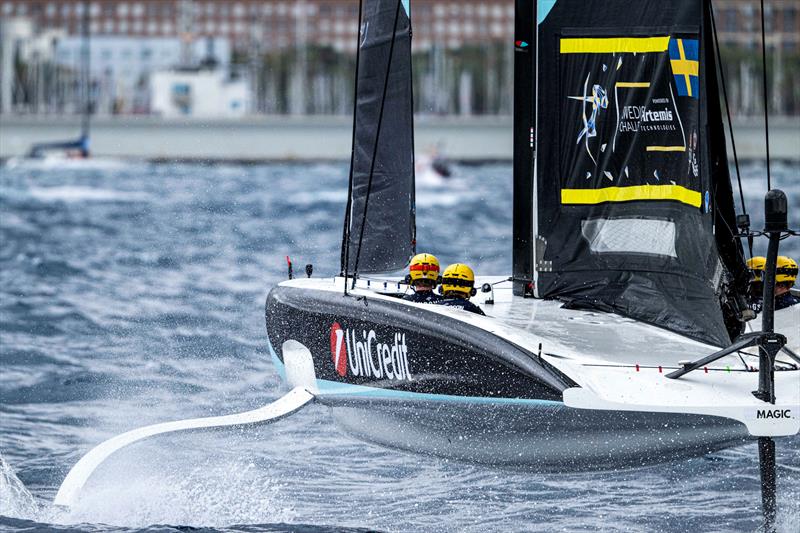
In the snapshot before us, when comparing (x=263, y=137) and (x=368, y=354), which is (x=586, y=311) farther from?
(x=263, y=137)

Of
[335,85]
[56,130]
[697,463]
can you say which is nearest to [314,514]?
[697,463]

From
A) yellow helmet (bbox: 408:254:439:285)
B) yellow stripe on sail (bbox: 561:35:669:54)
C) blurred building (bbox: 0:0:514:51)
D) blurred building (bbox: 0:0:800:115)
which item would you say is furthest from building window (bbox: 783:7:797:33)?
yellow helmet (bbox: 408:254:439:285)

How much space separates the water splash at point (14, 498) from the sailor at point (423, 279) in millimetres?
2415

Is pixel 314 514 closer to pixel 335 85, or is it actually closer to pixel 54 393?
pixel 54 393

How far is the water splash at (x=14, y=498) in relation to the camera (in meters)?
7.50

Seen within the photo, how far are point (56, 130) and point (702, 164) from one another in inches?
2327

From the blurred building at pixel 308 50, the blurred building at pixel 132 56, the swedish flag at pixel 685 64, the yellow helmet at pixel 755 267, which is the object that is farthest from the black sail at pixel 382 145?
the blurred building at pixel 132 56

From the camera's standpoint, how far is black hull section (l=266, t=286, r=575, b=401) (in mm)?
6984

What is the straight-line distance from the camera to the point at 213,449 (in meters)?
8.96

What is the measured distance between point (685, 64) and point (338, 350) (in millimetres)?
2588

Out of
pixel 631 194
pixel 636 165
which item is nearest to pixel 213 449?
pixel 631 194

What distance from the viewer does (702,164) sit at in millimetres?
8016

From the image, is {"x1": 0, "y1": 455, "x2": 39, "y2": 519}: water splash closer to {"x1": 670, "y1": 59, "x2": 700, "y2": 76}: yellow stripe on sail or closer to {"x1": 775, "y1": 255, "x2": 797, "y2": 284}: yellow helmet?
{"x1": 670, "y1": 59, "x2": 700, "y2": 76}: yellow stripe on sail

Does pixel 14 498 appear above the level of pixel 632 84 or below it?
below
